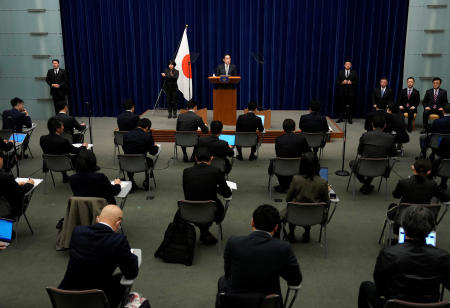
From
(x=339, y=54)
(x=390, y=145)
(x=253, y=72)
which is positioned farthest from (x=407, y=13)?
(x=390, y=145)

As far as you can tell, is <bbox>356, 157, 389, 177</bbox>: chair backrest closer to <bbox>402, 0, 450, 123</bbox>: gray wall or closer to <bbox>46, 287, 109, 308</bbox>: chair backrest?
<bbox>46, 287, 109, 308</bbox>: chair backrest

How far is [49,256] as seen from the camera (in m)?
4.79

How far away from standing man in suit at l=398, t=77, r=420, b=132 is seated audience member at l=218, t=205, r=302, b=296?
8022 mm

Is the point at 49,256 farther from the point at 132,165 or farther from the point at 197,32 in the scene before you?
the point at 197,32

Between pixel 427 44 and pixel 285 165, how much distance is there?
630cm

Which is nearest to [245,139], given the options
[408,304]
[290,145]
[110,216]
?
[290,145]

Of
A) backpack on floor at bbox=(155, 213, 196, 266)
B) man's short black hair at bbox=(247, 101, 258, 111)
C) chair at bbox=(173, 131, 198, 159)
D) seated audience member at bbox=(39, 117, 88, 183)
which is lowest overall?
backpack on floor at bbox=(155, 213, 196, 266)

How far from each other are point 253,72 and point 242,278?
9.59 m

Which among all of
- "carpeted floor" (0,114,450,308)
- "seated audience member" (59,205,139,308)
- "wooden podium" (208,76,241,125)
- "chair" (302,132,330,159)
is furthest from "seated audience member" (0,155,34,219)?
"wooden podium" (208,76,241,125)

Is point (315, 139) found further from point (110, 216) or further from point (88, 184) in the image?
point (110, 216)

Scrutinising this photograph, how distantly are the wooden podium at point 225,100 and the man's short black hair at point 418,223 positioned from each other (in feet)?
22.2

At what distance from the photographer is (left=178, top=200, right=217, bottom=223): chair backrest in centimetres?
451

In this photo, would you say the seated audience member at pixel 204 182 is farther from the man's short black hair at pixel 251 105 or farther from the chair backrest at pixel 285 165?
the man's short black hair at pixel 251 105

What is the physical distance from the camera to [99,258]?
3.01 metres
